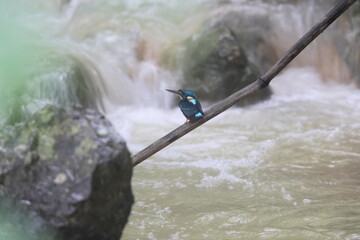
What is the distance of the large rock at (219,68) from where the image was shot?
26.8 ft

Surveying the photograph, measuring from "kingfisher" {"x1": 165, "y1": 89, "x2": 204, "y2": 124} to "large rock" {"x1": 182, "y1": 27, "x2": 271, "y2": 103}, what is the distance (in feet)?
18.3

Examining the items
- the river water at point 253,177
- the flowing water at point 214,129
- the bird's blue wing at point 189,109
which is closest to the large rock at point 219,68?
the flowing water at point 214,129

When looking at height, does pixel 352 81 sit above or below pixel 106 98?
below

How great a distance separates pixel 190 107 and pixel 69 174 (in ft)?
3.34

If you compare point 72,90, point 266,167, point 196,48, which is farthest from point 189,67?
point 266,167

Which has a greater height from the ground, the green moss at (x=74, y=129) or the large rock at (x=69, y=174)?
the green moss at (x=74, y=129)

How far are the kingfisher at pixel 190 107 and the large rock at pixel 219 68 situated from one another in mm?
5586

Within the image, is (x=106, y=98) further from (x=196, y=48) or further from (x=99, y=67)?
(x=196, y=48)

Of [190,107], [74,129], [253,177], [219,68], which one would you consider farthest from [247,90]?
[219,68]

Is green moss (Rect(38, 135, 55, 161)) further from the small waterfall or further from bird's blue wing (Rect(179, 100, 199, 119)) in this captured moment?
the small waterfall

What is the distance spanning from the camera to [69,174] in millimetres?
1578

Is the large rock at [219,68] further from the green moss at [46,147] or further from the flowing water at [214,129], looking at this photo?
the green moss at [46,147]

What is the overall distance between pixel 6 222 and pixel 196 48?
706 centimetres

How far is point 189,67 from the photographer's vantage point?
8469 millimetres
